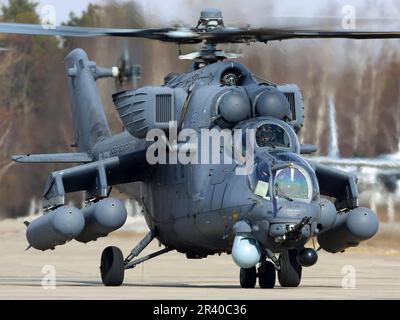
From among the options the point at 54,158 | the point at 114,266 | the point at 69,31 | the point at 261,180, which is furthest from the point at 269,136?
the point at 54,158

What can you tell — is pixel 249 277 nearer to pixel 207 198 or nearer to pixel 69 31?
pixel 207 198

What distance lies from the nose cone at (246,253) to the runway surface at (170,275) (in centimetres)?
40

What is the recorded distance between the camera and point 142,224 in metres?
29.8

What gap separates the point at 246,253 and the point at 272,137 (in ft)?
5.70

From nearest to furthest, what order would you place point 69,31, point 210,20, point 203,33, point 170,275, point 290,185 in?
point 290,185 < point 69,31 < point 203,33 < point 210,20 < point 170,275

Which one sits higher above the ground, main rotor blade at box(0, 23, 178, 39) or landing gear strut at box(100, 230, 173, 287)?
main rotor blade at box(0, 23, 178, 39)

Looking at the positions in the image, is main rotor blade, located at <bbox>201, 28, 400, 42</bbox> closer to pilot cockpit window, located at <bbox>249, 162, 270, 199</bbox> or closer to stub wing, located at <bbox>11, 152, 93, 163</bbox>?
pilot cockpit window, located at <bbox>249, 162, 270, 199</bbox>

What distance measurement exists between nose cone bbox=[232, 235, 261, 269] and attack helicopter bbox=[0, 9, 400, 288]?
1cm

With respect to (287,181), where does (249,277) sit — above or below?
below

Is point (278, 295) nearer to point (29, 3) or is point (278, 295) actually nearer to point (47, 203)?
point (47, 203)

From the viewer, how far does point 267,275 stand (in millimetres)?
18969

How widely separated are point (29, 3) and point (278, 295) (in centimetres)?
1738

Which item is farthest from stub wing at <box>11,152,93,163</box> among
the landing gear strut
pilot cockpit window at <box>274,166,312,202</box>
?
pilot cockpit window at <box>274,166,312,202</box>

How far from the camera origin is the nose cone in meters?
17.7
